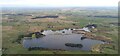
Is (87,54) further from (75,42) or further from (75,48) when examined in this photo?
(75,42)

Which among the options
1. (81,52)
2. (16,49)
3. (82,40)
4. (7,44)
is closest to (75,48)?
(81,52)

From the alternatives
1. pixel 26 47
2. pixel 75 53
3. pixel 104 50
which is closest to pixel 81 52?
pixel 75 53

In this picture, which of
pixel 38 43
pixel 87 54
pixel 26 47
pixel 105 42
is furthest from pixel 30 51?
pixel 105 42

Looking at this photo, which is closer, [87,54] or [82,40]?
[87,54]

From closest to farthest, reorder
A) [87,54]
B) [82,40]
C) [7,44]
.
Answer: [87,54], [7,44], [82,40]

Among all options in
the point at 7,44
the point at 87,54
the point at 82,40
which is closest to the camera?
the point at 87,54

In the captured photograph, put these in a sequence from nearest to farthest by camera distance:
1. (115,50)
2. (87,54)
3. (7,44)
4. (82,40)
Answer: (87,54) → (115,50) → (7,44) → (82,40)

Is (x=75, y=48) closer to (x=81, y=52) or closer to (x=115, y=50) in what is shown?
(x=81, y=52)

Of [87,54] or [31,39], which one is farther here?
[31,39]

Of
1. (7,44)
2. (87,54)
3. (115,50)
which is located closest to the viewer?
(87,54)
